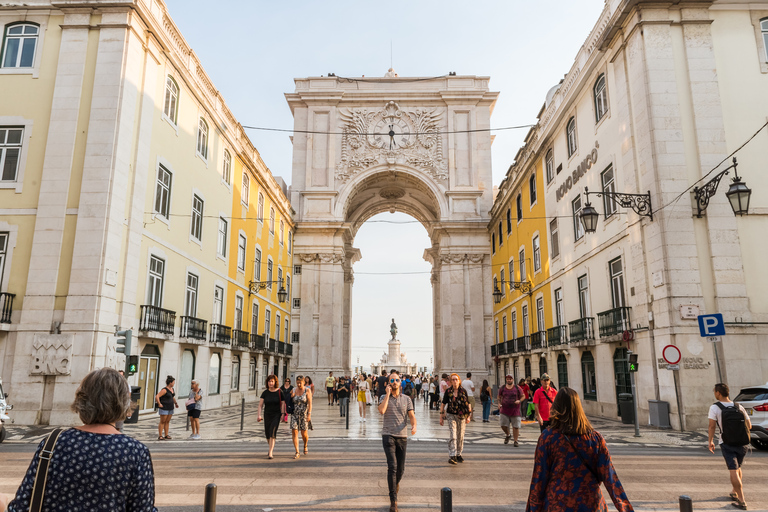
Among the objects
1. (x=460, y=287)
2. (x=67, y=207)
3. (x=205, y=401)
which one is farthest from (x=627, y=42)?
(x=460, y=287)

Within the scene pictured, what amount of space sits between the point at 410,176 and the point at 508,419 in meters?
33.1

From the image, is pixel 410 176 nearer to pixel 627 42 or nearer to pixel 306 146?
pixel 306 146

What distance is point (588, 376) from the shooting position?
70.8ft

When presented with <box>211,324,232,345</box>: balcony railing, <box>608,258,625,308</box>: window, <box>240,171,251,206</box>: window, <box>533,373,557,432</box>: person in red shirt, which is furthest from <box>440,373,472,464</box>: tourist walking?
<box>240,171,251,206</box>: window

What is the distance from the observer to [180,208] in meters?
21.7

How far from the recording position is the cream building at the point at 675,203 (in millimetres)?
15164

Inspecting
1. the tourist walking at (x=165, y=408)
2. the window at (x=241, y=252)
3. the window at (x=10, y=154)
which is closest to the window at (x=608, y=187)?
the tourist walking at (x=165, y=408)

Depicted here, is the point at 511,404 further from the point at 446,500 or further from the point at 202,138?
the point at 202,138

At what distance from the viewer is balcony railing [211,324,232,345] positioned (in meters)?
24.4

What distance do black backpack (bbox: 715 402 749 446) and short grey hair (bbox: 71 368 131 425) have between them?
7.28m

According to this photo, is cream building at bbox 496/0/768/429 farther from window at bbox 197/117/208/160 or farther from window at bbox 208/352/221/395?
window at bbox 197/117/208/160

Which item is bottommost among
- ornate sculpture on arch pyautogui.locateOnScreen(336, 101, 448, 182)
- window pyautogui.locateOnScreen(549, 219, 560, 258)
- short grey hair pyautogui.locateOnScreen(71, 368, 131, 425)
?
short grey hair pyautogui.locateOnScreen(71, 368, 131, 425)

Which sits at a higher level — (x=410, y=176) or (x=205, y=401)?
(x=410, y=176)

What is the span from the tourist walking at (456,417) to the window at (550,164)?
57.9 feet
